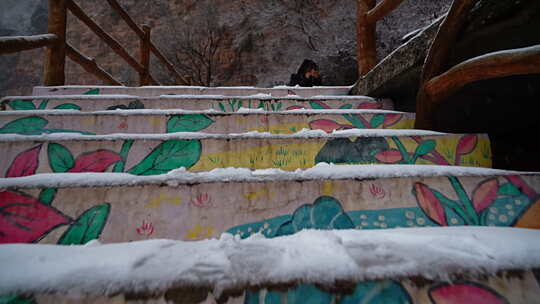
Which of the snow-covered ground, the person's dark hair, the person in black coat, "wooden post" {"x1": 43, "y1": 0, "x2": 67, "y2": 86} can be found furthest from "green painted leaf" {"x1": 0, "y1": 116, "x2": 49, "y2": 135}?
the person's dark hair

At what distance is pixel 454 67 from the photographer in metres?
0.73

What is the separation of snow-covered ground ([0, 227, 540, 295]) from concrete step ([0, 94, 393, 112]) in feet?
2.78

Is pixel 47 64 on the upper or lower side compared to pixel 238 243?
upper

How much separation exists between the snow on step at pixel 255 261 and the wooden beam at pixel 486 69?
0.43m

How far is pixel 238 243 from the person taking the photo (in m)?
0.36

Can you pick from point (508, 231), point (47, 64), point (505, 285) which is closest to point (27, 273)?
point (505, 285)

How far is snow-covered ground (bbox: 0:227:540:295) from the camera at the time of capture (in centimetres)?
27

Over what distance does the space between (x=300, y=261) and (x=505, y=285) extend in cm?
25

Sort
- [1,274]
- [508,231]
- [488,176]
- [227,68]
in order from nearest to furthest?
1. [1,274]
2. [508,231]
3. [488,176]
4. [227,68]

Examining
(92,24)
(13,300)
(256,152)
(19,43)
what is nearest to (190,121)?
(256,152)

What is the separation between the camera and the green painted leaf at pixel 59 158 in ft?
1.98

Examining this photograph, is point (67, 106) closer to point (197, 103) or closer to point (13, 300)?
point (197, 103)

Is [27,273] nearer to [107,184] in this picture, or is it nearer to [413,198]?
[107,184]

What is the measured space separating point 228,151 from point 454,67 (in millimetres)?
744
